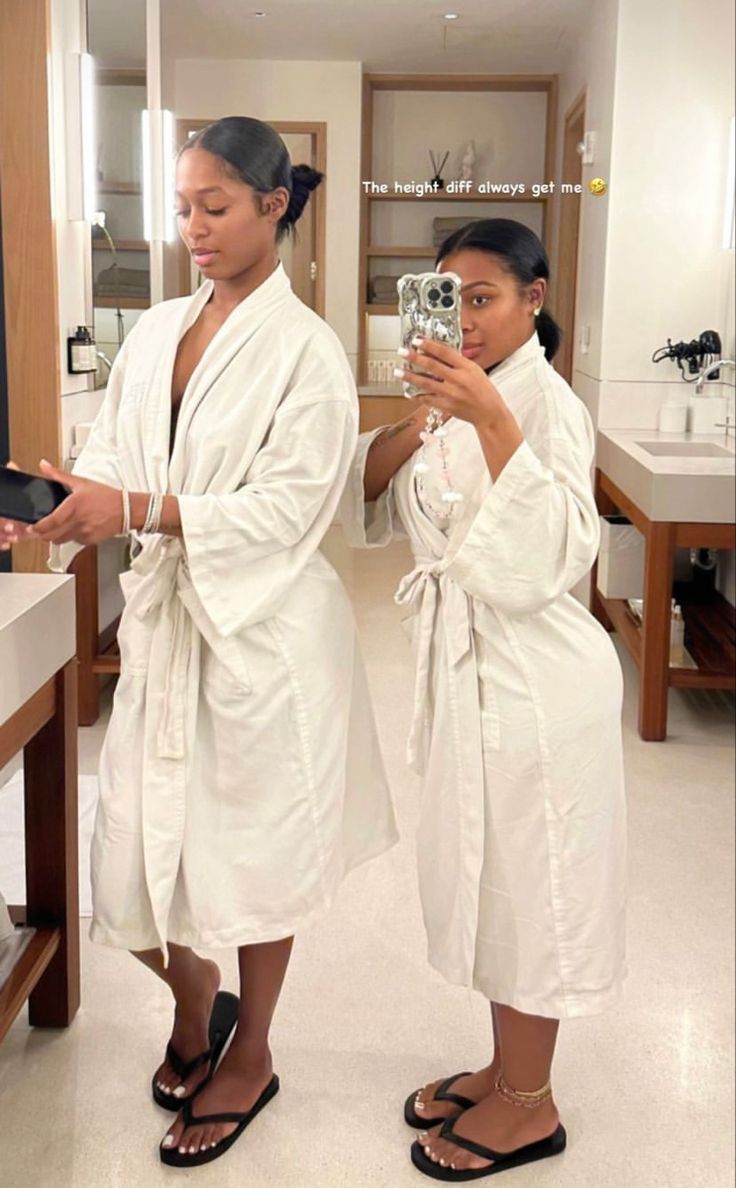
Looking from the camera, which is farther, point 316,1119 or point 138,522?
point 316,1119

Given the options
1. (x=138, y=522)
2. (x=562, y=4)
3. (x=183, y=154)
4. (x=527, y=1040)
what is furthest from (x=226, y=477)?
(x=562, y=4)

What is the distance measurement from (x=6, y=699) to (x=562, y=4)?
910 mm

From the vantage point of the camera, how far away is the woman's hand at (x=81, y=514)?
0.76 metres

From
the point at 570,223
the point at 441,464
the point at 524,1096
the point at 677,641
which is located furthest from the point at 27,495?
the point at 677,641

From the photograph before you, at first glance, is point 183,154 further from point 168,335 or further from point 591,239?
point 591,239

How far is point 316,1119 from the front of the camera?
3.34ft

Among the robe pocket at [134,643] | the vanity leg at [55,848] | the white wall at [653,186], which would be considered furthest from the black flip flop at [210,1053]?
the white wall at [653,186]

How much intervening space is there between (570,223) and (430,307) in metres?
0.65

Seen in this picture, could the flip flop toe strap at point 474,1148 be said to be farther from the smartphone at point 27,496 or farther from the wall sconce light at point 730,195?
the wall sconce light at point 730,195

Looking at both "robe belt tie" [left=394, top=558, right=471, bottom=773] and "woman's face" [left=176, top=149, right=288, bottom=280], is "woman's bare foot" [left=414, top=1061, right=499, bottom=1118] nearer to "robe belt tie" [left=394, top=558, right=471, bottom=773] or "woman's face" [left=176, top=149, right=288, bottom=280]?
"robe belt tie" [left=394, top=558, right=471, bottom=773]

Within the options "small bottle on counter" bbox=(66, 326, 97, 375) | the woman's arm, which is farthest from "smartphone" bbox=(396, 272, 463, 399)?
"small bottle on counter" bbox=(66, 326, 97, 375)

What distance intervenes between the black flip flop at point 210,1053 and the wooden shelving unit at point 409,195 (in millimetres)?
678

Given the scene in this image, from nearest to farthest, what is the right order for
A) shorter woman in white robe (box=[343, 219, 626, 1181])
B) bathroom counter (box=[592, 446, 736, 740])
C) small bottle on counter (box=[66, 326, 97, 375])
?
shorter woman in white robe (box=[343, 219, 626, 1181]) < bathroom counter (box=[592, 446, 736, 740]) < small bottle on counter (box=[66, 326, 97, 375])

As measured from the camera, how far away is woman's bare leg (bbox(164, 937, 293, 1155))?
97 cm
